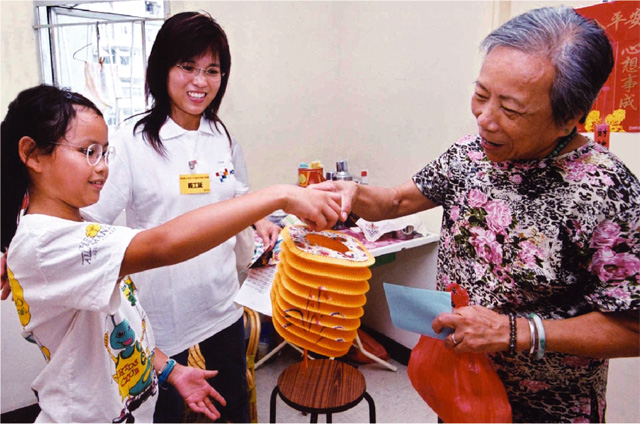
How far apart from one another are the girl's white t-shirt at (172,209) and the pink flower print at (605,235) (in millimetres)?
1169


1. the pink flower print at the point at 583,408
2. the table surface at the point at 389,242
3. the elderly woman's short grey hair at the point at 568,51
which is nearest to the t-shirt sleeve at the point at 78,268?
the elderly woman's short grey hair at the point at 568,51

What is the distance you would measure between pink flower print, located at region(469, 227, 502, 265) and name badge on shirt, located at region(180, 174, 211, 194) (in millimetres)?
920

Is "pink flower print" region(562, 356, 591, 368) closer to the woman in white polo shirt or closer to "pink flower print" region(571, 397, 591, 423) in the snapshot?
"pink flower print" region(571, 397, 591, 423)

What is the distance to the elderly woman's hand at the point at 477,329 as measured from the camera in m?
0.96

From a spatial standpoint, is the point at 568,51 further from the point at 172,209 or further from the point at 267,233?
the point at 267,233

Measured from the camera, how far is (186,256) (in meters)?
0.93

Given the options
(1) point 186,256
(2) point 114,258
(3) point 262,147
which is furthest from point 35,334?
(3) point 262,147

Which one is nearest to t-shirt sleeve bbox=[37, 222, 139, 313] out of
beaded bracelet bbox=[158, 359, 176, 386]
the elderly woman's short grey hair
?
beaded bracelet bbox=[158, 359, 176, 386]

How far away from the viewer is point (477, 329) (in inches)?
38.1

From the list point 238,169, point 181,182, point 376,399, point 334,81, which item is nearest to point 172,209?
point 181,182

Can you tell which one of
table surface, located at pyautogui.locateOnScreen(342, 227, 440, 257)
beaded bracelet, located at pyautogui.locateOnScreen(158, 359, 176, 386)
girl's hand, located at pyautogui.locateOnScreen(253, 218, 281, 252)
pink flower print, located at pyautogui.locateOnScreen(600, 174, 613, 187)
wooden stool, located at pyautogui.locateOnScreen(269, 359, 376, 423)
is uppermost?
pink flower print, located at pyautogui.locateOnScreen(600, 174, 613, 187)

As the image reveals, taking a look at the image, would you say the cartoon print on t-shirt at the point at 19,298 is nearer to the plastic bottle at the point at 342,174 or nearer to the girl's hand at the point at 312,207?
the girl's hand at the point at 312,207

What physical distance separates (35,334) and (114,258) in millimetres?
274

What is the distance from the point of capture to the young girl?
2.90ft
